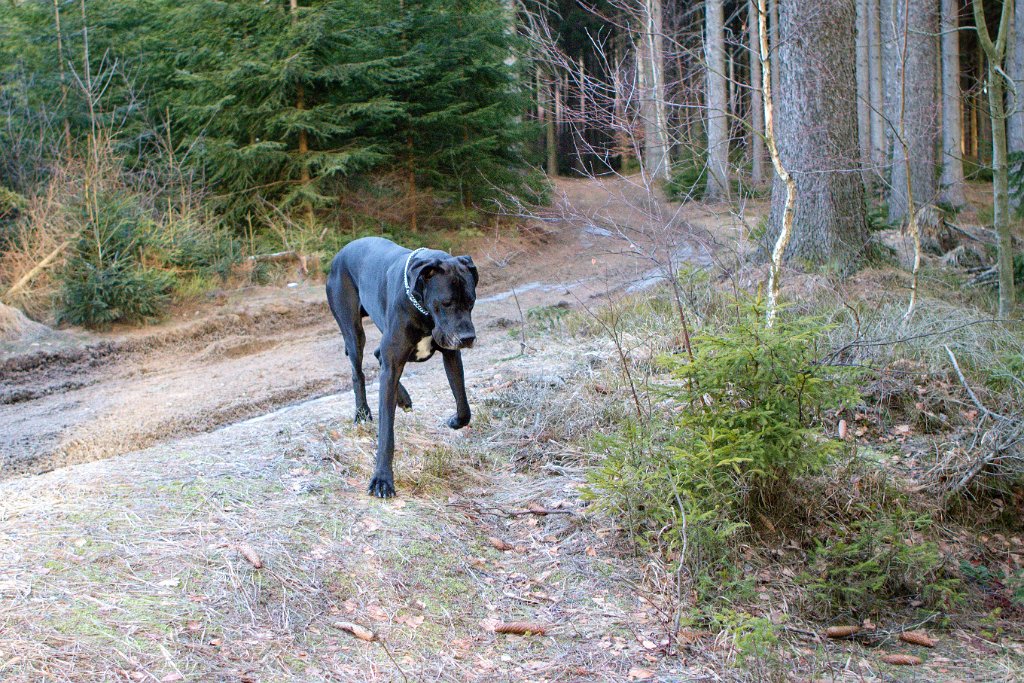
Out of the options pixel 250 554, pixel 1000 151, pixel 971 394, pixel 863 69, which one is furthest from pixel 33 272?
pixel 863 69

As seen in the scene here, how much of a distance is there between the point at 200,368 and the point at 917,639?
854 cm

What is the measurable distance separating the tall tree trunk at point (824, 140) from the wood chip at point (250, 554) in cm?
753

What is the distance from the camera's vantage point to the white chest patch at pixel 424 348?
5.48 metres

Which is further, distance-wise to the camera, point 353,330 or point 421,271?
point 353,330

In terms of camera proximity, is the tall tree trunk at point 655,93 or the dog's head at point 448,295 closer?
the dog's head at point 448,295

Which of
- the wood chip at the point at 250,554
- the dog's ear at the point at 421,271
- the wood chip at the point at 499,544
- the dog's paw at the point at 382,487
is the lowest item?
the wood chip at the point at 499,544

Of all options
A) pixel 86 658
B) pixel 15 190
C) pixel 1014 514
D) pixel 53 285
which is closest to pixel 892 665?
pixel 1014 514

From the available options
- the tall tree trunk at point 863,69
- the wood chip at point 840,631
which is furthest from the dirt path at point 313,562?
the tall tree trunk at point 863,69

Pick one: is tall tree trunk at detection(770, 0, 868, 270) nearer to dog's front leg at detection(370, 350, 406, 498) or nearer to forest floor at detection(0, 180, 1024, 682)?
forest floor at detection(0, 180, 1024, 682)

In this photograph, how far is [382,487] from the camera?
211 inches

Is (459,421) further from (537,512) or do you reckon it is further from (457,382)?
(537,512)

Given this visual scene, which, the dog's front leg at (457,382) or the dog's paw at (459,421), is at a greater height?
the dog's front leg at (457,382)

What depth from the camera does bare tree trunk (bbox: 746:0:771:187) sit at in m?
7.32

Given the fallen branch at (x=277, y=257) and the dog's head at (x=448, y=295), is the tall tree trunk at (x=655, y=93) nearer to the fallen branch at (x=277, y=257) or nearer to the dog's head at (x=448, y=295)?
the dog's head at (x=448, y=295)
